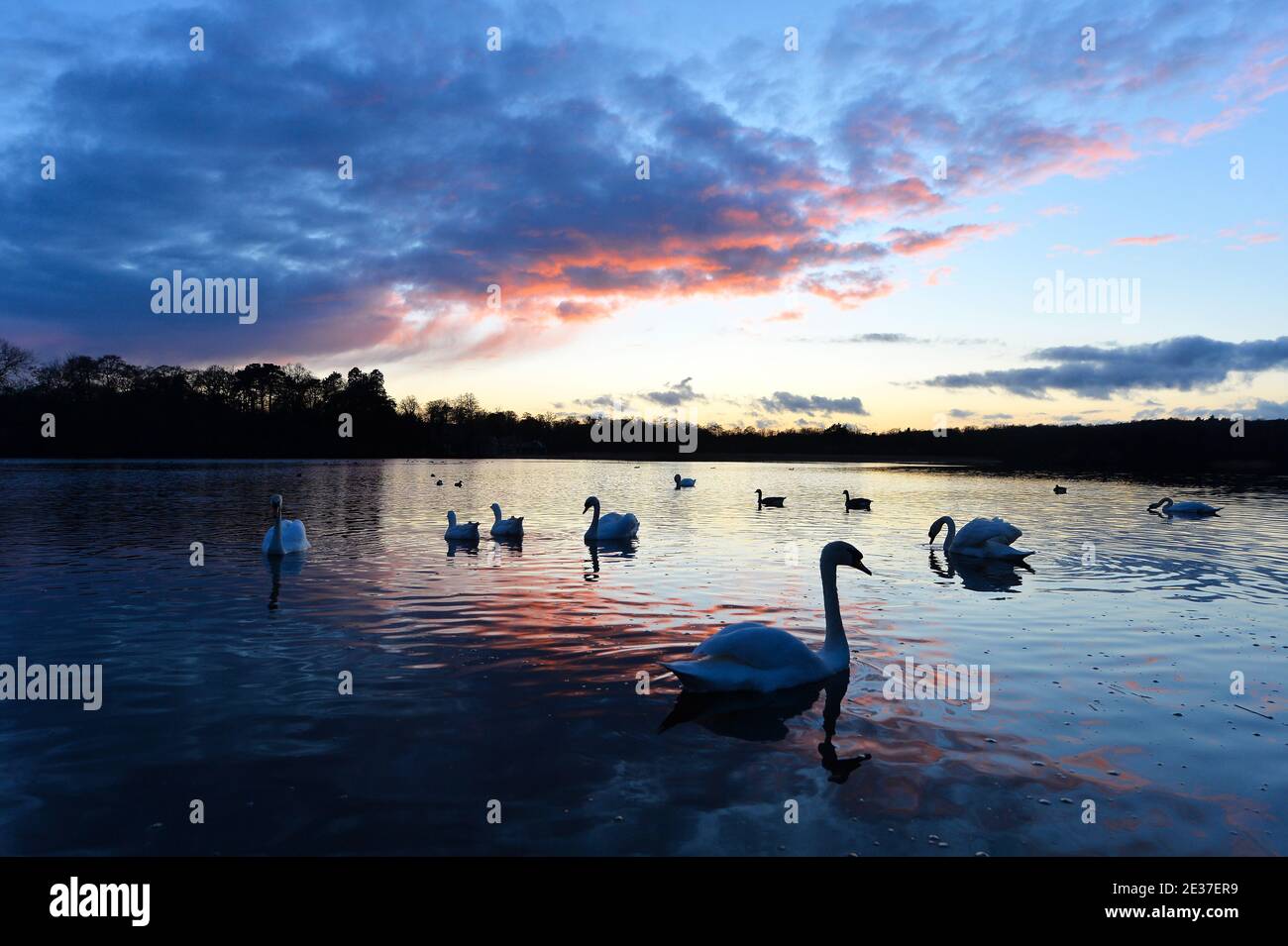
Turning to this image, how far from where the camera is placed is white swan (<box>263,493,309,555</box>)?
17.5 metres

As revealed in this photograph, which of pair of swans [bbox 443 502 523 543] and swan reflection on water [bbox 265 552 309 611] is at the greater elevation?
pair of swans [bbox 443 502 523 543]

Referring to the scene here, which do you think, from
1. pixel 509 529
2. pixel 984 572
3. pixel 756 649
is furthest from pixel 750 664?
pixel 509 529

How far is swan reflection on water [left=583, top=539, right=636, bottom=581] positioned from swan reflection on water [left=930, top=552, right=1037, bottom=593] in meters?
7.62

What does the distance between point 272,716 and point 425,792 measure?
99.1 inches

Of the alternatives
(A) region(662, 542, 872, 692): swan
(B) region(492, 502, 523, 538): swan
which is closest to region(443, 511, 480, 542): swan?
(B) region(492, 502, 523, 538): swan

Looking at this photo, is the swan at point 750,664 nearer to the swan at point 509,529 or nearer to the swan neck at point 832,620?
the swan neck at point 832,620

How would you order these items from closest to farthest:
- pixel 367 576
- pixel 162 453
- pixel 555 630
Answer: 1. pixel 555 630
2. pixel 367 576
3. pixel 162 453

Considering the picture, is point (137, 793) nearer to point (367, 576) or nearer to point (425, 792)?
point (425, 792)

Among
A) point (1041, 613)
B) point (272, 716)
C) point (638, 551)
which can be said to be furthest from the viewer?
point (638, 551)

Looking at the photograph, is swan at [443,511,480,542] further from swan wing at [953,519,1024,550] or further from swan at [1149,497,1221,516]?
swan at [1149,497,1221,516]

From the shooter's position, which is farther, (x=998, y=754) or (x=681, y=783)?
(x=998, y=754)

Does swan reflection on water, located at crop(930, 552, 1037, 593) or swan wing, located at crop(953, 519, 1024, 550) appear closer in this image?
swan reflection on water, located at crop(930, 552, 1037, 593)
